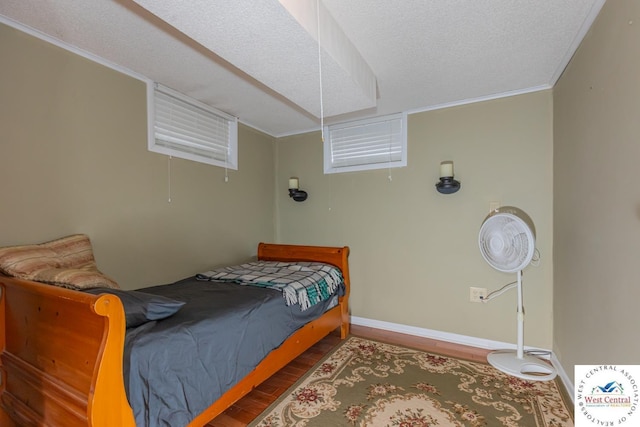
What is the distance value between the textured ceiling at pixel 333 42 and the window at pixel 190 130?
149 millimetres

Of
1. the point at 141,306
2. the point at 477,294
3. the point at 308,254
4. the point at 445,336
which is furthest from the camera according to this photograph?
the point at 308,254

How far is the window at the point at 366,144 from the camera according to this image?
287 cm

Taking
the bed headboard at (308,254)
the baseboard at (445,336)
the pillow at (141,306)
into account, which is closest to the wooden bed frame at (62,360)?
the pillow at (141,306)

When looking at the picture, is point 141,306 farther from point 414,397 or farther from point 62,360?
point 414,397

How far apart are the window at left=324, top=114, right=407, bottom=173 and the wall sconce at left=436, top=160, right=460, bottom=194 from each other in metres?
0.41

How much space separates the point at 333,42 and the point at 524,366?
2591 mm

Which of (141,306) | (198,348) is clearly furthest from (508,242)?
(141,306)

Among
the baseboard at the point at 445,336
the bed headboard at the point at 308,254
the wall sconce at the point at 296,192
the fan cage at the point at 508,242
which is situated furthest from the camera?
the wall sconce at the point at 296,192

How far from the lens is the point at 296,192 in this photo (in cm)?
331

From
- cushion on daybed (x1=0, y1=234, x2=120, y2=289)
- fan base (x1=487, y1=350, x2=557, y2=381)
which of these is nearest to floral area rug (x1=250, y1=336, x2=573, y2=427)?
fan base (x1=487, y1=350, x2=557, y2=381)

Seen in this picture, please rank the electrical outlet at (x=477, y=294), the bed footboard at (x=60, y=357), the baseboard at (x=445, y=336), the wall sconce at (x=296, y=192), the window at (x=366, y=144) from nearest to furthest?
1. the bed footboard at (x=60, y=357)
2. the baseboard at (x=445, y=336)
3. the electrical outlet at (x=477, y=294)
4. the window at (x=366, y=144)
5. the wall sconce at (x=296, y=192)

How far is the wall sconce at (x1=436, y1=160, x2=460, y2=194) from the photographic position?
8.21 ft

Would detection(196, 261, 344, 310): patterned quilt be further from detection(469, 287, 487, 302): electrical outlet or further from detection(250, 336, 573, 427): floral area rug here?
detection(469, 287, 487, 302): electrical outlet

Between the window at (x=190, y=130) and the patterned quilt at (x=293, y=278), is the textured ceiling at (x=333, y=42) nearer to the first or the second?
the window at (x=190, y=130)
